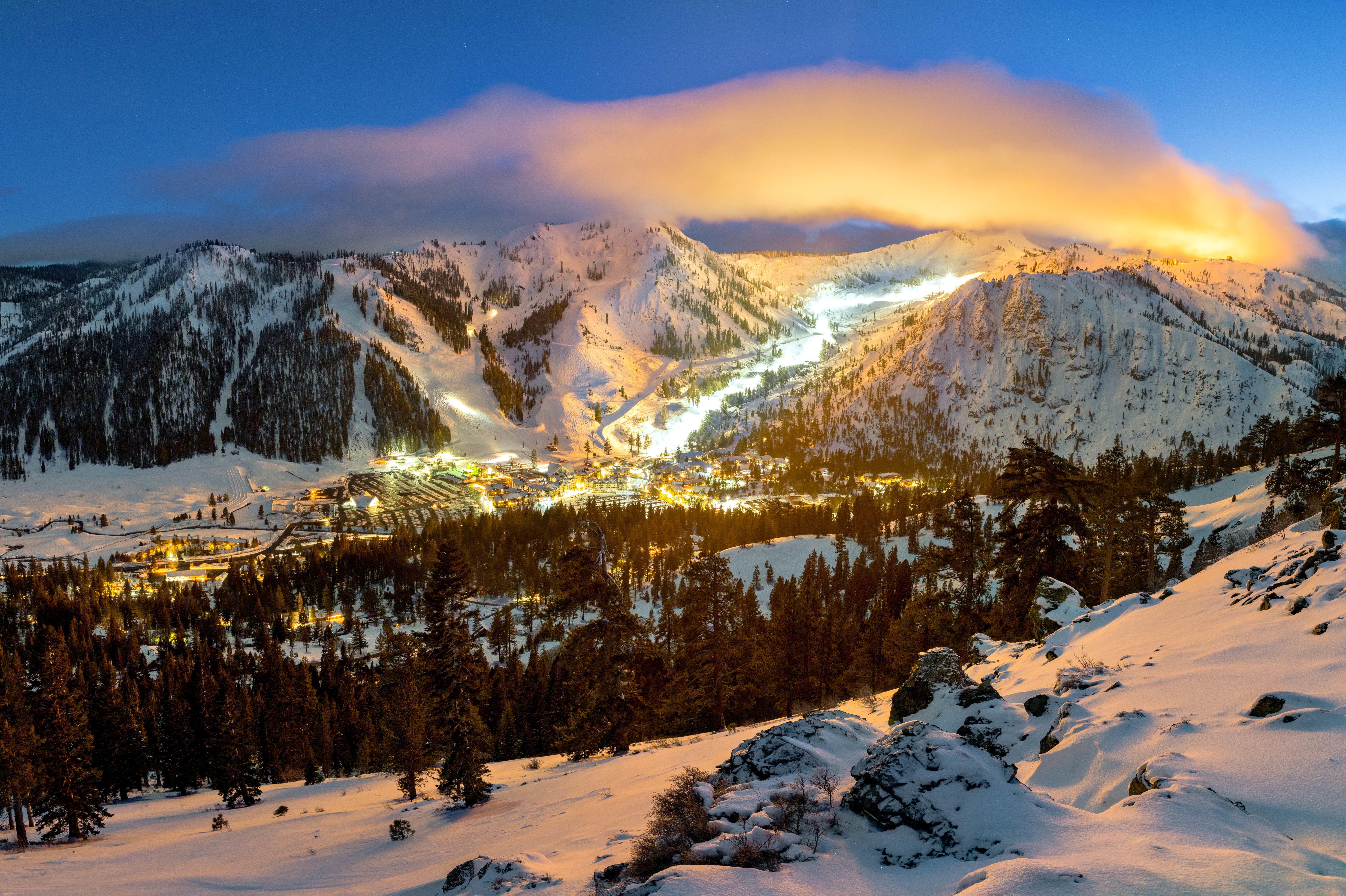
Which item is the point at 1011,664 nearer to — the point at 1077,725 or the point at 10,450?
the point at 1077,725

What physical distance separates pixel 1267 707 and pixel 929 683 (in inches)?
264

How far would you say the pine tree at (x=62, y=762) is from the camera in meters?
29.3

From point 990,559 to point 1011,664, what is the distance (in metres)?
13.8

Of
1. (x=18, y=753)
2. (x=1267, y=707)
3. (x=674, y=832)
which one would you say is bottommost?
(x=18, y=753)

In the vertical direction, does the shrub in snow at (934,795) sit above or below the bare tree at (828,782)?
above

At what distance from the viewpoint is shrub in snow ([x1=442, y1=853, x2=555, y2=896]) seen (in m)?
10.2

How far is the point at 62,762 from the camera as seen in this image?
2953 cm

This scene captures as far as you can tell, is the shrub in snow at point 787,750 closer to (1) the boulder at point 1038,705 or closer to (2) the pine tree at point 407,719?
(1) the boulder at point 1038,705

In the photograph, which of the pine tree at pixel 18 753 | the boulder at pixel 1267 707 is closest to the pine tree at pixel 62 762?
the pine tree at pixel 18 753

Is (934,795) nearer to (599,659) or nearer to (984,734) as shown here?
(984,734)

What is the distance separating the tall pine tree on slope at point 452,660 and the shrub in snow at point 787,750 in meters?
13.9

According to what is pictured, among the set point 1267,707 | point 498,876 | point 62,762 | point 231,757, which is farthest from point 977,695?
point 62,762

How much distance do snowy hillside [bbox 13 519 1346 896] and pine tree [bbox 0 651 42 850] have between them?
35.2 feet

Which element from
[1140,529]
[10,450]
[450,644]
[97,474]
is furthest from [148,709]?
[10,450]
